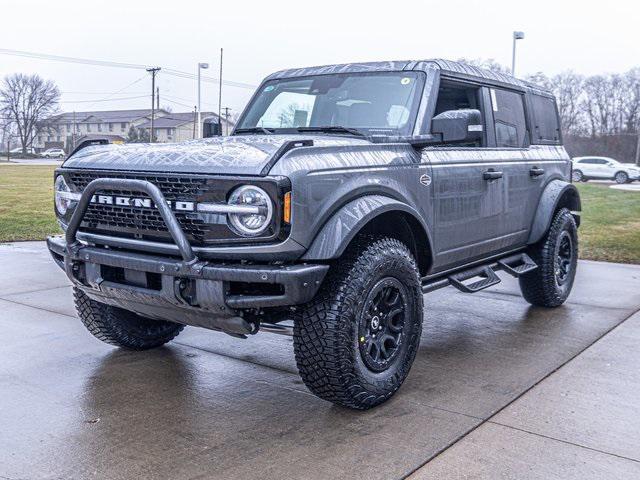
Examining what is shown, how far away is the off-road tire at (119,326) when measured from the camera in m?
4.48

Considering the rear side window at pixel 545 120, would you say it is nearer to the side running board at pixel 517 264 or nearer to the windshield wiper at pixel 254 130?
the side running board at pixel 517 264

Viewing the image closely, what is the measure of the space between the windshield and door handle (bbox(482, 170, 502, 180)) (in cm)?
82

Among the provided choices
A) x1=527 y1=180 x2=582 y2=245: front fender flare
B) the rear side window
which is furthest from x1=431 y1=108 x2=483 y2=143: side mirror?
the rear side window

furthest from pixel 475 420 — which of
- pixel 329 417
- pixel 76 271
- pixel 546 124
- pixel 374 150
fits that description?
pixel 546 124

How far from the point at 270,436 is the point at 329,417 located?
1.30ft

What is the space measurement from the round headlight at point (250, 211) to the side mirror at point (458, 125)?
139 cm

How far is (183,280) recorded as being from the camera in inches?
132

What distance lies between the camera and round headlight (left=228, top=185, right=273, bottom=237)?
3264 millimetres

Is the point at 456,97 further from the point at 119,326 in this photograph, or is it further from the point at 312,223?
the point at 119,326

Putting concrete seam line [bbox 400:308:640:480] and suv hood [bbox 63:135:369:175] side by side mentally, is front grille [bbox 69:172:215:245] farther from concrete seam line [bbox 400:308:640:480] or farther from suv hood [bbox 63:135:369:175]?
concrete seam line [bbox 400:308:640:480]

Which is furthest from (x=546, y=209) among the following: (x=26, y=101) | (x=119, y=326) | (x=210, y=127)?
(x=26, y=101)

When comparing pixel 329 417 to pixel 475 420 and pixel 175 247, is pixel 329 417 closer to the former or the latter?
pixel 475 420

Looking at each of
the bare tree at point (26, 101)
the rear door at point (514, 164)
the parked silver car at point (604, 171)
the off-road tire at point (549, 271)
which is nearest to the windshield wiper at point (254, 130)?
the rear door at point (514, 164)

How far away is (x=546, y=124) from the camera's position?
6.42 meters
